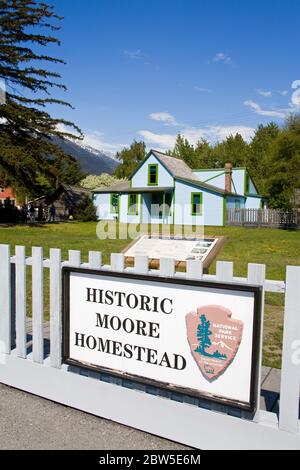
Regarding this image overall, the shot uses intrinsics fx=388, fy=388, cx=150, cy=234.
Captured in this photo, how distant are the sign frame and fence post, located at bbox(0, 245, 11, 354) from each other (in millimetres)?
752

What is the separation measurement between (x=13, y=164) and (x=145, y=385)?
29247 millimetres

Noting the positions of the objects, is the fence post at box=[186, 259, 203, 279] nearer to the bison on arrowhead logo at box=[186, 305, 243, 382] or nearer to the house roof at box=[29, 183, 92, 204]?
the bison on arrowhead logo at box=[186, 305, 243, 382]

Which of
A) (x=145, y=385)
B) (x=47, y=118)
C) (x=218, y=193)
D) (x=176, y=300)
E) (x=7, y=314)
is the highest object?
(x=47, y=118)

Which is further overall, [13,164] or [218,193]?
[218,193]

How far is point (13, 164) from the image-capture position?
29578mm

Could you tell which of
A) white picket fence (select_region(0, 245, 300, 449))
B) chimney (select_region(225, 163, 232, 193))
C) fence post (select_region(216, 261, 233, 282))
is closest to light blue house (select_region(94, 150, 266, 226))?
chimney (select_region(225, 163, 232, 193))

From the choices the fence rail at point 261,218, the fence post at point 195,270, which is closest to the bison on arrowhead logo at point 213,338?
the fence post at point 195,270

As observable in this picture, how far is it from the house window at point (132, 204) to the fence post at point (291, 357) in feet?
116

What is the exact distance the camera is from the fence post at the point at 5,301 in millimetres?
3830

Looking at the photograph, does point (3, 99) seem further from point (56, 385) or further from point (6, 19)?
point (56, 385)

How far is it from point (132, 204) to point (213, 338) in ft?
117

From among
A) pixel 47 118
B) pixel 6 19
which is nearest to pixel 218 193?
pixel 47 118

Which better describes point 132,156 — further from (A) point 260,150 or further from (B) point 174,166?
(B) point 174,166

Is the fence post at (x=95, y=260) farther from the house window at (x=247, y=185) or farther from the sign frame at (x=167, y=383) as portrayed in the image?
the house window at (x=247, y=185)
